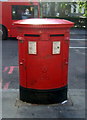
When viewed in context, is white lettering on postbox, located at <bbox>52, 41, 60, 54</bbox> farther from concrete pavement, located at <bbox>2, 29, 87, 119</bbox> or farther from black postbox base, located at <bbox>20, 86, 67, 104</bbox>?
concrete pavement, located at <bbox>2, 29, 87, 119</bbox>

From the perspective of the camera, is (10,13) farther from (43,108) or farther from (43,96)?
(43,108)

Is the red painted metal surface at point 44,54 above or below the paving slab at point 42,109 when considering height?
above

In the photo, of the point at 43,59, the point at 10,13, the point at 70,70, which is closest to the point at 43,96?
the point at 43,59

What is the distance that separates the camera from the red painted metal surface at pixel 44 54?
14.6 ft

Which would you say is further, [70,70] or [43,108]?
[70,70]

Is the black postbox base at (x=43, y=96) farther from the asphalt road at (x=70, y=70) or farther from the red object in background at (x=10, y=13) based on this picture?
the red object in background at (x=10, y=13)

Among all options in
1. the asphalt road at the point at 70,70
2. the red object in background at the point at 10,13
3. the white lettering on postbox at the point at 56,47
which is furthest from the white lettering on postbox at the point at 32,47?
the red object in background at the point at 10,13

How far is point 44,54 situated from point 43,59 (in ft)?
0.33

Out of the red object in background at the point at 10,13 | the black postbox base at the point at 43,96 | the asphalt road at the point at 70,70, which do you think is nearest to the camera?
the black postbox base at the point at 43,96

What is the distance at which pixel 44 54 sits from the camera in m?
4.52

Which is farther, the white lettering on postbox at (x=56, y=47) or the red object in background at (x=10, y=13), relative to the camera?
the red object in background at (x=10, y=13)

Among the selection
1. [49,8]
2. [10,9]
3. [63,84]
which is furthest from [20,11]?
[49,8]

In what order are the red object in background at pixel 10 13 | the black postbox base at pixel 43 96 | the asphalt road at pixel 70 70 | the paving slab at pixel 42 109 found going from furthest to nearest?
the red object in background at pixel 10 13 < the asphalt road at pixel 70 70 < the black postbox base at pixel 43 96 < the paving slab at pixel 42 109

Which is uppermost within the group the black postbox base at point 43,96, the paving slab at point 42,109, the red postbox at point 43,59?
the red postbox at point 43,59
